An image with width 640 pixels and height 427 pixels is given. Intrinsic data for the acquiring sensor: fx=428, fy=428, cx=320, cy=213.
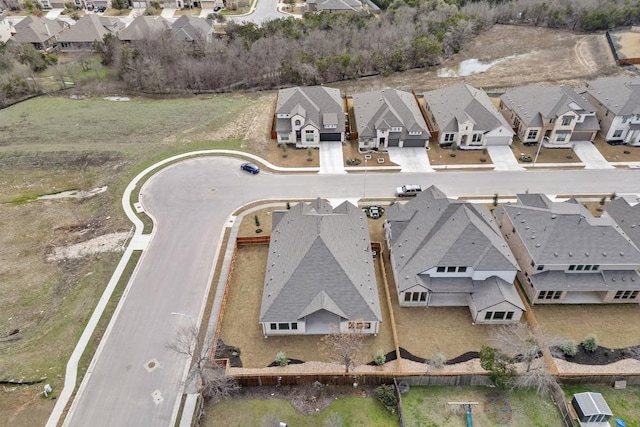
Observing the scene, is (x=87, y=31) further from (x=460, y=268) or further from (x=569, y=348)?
(x=569, y=348)

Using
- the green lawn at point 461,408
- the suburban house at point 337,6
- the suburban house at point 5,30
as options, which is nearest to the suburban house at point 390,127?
the green lawn at point 461,408

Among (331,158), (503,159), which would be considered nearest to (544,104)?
(503,159)

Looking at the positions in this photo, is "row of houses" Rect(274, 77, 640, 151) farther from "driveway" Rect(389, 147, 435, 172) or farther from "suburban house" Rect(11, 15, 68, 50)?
"suburban house" Rect(11, 15, 68, 50)

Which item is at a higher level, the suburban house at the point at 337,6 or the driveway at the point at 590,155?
the suburban house at the point at 337,6

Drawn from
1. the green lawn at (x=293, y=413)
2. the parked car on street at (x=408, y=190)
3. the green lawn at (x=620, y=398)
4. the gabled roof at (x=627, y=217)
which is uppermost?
the gabled roof at (x=627, y=217)

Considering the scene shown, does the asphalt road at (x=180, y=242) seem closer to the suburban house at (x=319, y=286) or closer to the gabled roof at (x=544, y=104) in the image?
the suburban house at (x=319, y=286)

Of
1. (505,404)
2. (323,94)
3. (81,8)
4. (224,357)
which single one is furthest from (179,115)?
(81,8)

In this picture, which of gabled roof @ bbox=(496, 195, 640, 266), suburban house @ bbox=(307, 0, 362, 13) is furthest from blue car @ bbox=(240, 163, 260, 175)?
suburban house @ bbox=(307, 0, 362, 13)
